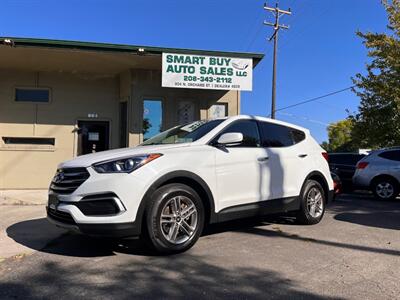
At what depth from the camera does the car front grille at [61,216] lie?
17.9ft

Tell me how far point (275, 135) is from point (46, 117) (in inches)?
347

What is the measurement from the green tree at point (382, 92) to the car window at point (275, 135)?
10555mm

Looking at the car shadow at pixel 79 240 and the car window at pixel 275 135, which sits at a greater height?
the car window at pixel 275 135

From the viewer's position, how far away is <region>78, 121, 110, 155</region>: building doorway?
46.6 feet

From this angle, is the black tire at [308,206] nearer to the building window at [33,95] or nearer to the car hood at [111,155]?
the car hood at [111,155]

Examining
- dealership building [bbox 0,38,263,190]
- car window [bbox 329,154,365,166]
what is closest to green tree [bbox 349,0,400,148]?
car window [bbox 329,154,365,166]

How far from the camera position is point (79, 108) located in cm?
1415

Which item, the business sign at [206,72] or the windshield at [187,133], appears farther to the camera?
the business sign at [206,72]

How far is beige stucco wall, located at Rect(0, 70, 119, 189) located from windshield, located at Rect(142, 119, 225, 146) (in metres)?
7.58

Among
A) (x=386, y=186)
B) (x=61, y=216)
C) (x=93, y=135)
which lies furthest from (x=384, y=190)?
(x=61, y=216)

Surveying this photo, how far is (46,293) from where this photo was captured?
4.41m

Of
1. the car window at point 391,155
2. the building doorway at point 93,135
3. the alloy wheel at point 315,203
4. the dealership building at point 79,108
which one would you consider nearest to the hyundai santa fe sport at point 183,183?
the alloy wheel at point 315,203

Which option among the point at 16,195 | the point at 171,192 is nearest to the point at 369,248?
the point at 171,192

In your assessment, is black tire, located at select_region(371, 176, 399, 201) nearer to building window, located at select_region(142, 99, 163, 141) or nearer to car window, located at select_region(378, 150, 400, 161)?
car window, located at select_region(378, 150, 400, 161)
